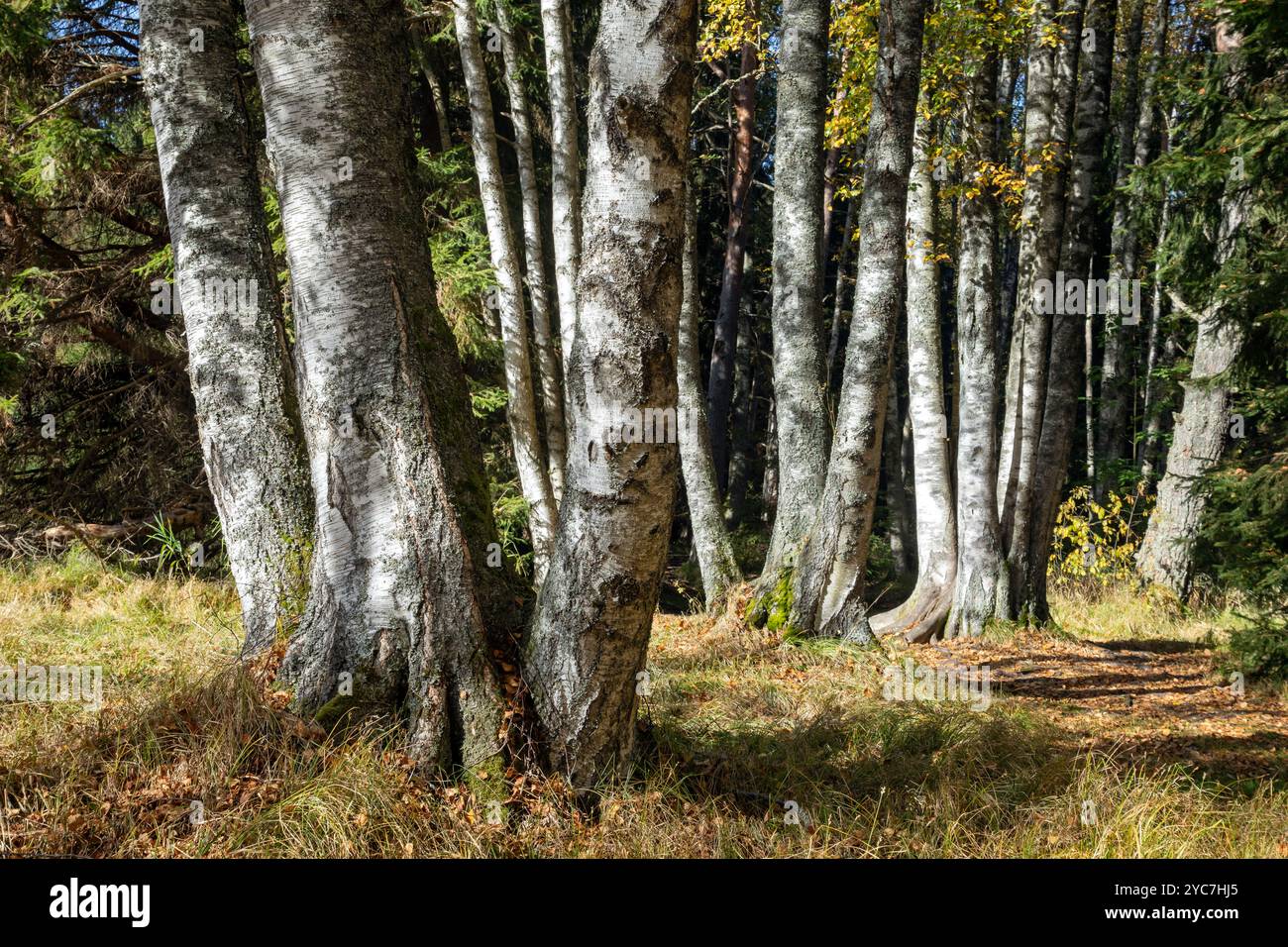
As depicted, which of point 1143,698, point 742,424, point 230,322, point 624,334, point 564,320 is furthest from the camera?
point 742,424

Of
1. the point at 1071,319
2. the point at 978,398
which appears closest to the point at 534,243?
the point at 978,398

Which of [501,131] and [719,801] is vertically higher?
[501,131]

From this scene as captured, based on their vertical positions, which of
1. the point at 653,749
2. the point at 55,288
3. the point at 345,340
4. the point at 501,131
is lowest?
the point at 653,749

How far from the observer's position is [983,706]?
6.20 m

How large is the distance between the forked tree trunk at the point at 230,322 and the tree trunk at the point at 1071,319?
740 centimetres

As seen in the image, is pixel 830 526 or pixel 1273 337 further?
pixel 830 526

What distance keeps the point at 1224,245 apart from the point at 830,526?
4.79m

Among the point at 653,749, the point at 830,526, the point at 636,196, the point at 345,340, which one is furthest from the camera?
the point at 830,526

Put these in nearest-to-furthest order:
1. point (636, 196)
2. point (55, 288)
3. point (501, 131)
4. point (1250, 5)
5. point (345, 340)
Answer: point (636, 196) < point (345, 340) < point (1250, 5) < point (55, 288) < point (501, 131)

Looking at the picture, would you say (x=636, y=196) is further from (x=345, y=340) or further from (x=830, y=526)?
(x=830, y=526)

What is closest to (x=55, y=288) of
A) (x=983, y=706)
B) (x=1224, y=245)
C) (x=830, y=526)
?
(x=830, y=526)

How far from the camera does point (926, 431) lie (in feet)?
29.6

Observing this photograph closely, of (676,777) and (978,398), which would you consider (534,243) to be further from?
(676,777)

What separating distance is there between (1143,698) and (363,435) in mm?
6172
